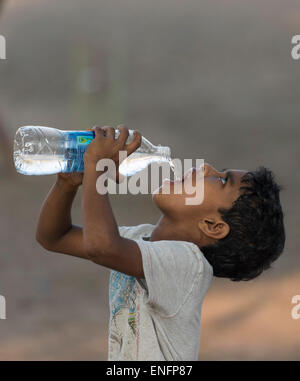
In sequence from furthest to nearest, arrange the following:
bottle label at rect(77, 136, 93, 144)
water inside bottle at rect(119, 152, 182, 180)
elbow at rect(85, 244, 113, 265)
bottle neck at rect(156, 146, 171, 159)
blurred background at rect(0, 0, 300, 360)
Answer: blurred background at rect(0, 0, 300, 360)
bottle neck at rect(156, 146, 171, 159)
water inside bottle at rect(119, 152, 182, 180)
bottle label at rect(77, 136, 93, 144)
elbow at rect(85, 244, 113, 265)

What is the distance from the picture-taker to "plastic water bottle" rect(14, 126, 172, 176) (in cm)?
256

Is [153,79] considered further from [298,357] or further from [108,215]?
[108,215]

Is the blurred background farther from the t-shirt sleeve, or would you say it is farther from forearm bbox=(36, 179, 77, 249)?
the t-shirt sleeve

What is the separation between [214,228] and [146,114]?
283 inches

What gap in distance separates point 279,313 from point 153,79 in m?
5.59

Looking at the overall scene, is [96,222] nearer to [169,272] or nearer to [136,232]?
[169,272]

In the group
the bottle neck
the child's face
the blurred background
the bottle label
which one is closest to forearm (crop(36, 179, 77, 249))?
the bottle label

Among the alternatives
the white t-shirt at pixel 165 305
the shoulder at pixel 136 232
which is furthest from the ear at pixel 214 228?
the shoulder at pixel 136 232

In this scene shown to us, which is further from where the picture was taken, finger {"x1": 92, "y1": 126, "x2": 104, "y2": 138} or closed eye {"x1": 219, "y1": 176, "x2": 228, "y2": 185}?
closed eye {"x1": 219, "y1": 176, "x2": 228, "y2": 185}

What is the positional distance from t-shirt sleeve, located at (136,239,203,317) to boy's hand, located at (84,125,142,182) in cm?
27

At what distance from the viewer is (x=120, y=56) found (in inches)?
414

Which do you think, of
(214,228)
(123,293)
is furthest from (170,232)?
(123,293)

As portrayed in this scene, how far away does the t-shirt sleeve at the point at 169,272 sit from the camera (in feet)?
7.27

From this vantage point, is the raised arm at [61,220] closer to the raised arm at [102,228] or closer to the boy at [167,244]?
the boy at [167,244]
